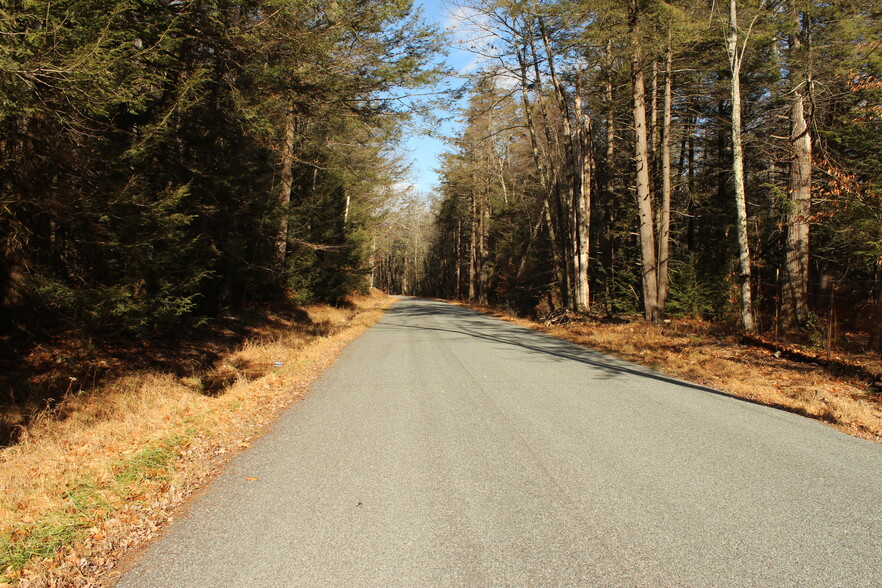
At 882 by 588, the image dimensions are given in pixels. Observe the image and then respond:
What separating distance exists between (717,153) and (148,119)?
23.4 m

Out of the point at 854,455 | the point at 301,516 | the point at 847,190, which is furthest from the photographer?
the point at 847,190

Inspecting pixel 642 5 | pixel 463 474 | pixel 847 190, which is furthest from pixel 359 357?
pixel 642 5

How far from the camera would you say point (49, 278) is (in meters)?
7.44

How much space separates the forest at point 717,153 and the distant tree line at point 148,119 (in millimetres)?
7988

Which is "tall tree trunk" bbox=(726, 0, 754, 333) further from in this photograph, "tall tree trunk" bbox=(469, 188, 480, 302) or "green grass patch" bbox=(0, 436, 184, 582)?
"tall tree trunk" bbox=(469, 188, 480, 302)

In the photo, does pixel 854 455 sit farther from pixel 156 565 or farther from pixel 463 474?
pixel 156 565

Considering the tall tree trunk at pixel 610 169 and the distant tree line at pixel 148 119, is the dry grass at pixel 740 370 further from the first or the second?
the distant tree line at pixel 148 119

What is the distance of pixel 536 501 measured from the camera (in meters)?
3.53

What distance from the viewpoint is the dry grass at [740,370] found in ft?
20.8

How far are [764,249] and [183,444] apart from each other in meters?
20.2

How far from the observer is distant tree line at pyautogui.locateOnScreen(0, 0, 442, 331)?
5.29 metres

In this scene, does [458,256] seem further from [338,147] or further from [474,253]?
[338,147]

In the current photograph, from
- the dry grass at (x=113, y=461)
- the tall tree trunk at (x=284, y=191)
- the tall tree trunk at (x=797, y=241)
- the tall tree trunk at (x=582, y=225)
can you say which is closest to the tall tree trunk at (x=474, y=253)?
the tall tree trunk at (x=582, y=225)

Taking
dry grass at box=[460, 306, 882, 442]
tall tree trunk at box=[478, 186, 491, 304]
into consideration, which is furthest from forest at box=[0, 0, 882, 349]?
tall tree trunk at box=[478, 186, 491, 304]
